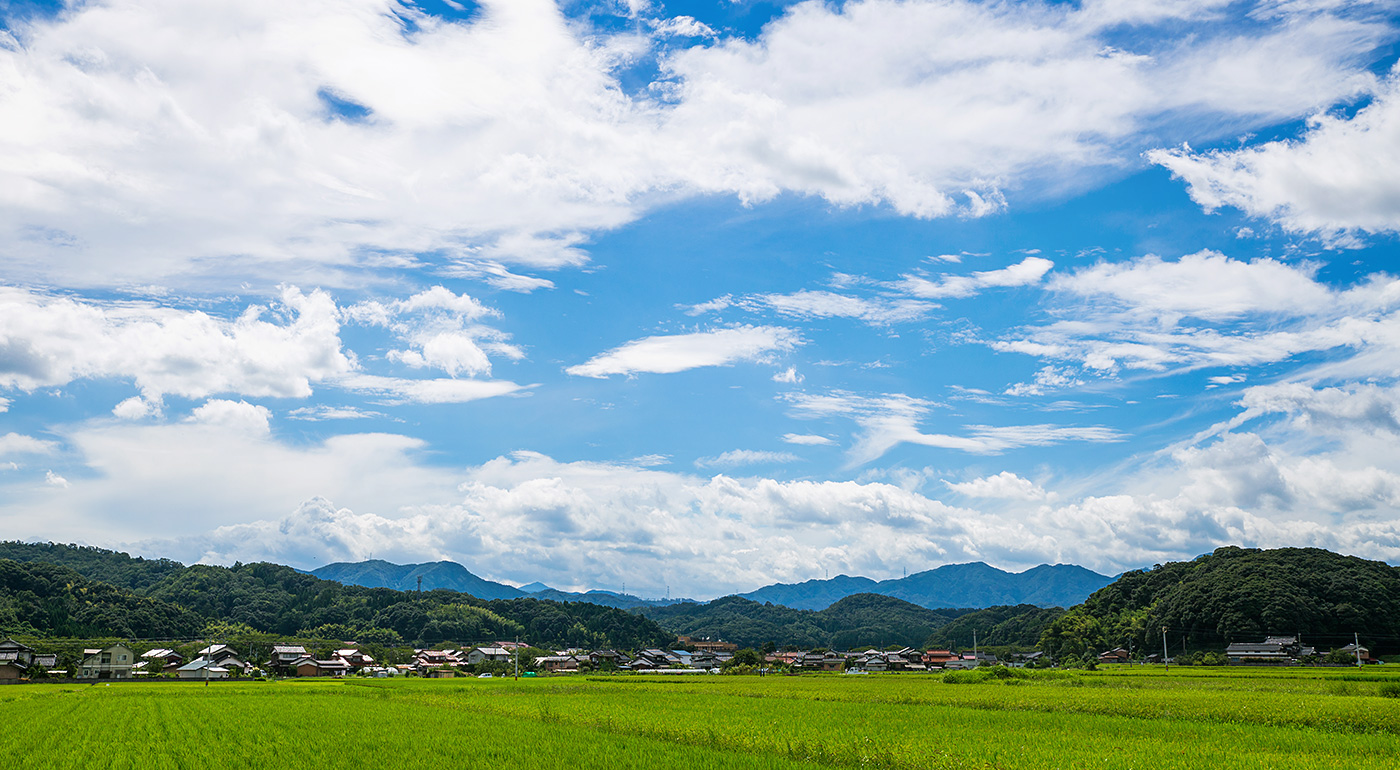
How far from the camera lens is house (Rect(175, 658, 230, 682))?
72.4m

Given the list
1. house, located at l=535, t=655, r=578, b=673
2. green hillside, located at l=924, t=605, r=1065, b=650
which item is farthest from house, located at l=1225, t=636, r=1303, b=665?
house, located at l=535, t=655, r=578, b=673

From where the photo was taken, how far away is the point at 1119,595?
92.1 meters

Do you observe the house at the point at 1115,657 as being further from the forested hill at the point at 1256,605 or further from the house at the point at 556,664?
the house at the point at 556,664

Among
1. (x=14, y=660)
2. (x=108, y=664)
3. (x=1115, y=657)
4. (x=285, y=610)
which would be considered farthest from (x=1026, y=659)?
(x=285, y=610)

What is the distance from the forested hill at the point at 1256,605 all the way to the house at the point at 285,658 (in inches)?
3138

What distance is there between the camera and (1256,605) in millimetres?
65750

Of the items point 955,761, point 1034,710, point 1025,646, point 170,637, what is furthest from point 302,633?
point 955,761

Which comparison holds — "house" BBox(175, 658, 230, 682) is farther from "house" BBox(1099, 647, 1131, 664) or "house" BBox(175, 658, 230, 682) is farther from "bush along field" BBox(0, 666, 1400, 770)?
"house" BBox(1099, 647, 1131, 664)

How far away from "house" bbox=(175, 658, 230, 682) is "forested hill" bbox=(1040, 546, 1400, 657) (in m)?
82.9

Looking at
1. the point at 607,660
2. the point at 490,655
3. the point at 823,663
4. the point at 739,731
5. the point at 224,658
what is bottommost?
the point at 823,663

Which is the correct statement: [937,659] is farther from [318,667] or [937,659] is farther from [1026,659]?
[318,667]

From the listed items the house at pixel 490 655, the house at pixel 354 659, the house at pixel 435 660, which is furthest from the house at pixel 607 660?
the house at pixel 354 659

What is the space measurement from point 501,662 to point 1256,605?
75683mm

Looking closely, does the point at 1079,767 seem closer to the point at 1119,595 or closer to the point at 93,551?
the point at 1119,595
